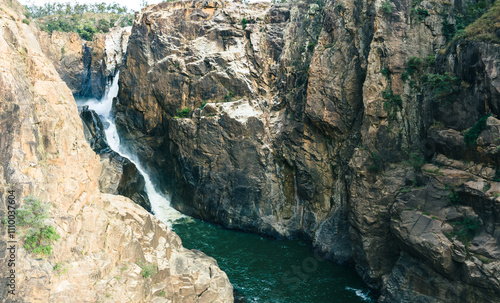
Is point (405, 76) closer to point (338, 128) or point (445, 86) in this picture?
point (445, 86)

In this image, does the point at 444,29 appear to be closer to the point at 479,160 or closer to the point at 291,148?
the point at 479,160

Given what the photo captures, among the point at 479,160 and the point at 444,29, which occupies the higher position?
the point at 444,29

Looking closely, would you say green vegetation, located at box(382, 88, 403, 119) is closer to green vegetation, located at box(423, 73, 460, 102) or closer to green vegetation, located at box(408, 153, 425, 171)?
green vegetation, located at box(423, 73, 460, 102)

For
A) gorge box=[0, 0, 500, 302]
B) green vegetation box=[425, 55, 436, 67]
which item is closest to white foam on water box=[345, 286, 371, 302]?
gorge box=[0, 0, 500, 302]

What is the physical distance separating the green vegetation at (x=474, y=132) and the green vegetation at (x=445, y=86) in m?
2.15

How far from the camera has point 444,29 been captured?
19.6m

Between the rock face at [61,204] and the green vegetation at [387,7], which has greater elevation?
the green vegetation at [387,7]

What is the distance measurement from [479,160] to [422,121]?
14.7 feet

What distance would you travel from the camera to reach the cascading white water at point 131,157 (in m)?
29.7

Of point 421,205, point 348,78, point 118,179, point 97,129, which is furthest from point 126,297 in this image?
point 97,129

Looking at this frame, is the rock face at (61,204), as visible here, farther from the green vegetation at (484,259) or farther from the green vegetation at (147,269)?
the green vegetation at (484,259)

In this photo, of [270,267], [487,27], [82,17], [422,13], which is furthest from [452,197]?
[82,17]

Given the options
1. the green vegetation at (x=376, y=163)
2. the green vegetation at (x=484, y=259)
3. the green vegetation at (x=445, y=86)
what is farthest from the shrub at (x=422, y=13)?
the green vegetation at (x=484, y=259)

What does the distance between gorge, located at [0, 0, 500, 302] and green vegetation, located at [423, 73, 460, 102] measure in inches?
5.3
